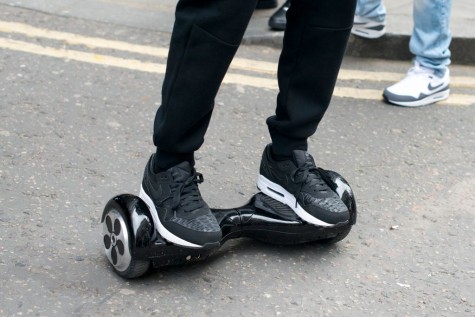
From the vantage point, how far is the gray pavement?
491cm

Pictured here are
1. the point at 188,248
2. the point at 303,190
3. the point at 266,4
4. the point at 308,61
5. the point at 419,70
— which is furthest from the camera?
the point at 266,4

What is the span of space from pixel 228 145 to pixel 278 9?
165 cm

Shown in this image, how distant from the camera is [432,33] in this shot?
14.4 ft

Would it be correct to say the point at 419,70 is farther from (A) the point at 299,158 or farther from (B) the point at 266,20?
(A) the point at 299,158

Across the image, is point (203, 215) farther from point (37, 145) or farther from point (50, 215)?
point (37, 145)

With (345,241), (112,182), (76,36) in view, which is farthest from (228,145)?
(76,36)

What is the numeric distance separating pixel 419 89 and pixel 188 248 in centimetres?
206

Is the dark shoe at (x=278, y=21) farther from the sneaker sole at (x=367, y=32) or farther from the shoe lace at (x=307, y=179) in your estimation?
the shoe lace at (x=307, y=179)

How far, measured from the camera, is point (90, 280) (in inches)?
104

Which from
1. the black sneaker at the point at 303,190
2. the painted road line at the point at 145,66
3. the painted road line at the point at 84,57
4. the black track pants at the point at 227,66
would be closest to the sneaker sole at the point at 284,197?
the black sneaker at the point at 303,190

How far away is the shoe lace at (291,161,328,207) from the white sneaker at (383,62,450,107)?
153 centimetres

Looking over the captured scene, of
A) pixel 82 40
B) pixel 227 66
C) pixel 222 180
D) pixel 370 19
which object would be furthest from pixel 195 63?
pixel 370 19

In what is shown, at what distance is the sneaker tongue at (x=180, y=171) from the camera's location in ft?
8.76

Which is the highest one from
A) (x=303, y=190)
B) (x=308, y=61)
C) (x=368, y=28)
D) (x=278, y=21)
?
(x=308, y=61)
